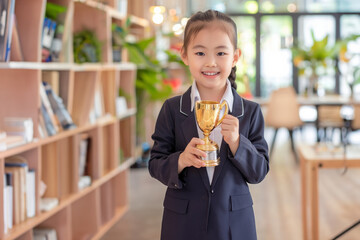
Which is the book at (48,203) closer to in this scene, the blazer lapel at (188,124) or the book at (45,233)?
the book at (45,233)

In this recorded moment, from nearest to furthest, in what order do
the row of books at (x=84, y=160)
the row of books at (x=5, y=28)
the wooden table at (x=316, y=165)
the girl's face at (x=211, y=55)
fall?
the girl's face at (x=211, y=55), the row of books at (x=5, y=28), the wooden table at (x=316, y=165), the row of books at (x=84, y=160)

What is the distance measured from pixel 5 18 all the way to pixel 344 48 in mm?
7350

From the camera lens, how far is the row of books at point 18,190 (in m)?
2.74

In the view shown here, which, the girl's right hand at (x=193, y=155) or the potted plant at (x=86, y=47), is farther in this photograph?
the potted plant at (x=86, y=47)

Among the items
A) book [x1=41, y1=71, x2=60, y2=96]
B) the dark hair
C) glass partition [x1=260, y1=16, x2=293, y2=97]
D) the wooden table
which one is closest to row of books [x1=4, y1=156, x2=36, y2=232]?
book [x1=41, y1=71, x2=60, y2=96]

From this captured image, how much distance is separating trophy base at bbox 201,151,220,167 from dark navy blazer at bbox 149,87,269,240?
9cm

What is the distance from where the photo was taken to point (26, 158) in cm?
296

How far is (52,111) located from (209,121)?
188 cm

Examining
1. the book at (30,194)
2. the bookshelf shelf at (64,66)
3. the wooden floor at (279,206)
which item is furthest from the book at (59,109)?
the wooden floor at (279,206)

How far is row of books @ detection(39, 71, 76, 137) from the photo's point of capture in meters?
3.12

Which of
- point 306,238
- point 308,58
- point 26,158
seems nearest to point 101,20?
point 26,158

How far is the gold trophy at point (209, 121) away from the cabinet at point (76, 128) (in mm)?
1251

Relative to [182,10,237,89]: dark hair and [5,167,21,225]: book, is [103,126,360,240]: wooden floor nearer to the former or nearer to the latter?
[5,167,21,225]: book

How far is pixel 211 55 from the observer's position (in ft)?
5.62
